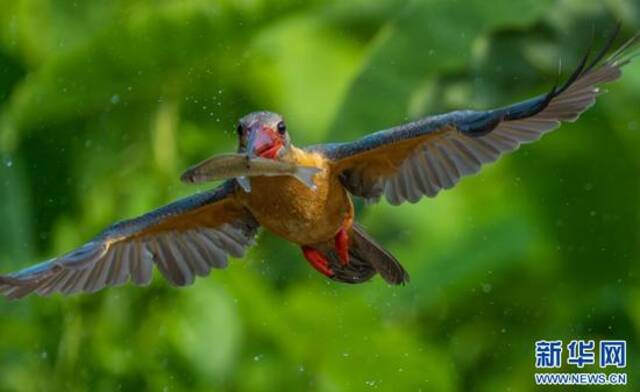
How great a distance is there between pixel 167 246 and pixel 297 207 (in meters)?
0.42

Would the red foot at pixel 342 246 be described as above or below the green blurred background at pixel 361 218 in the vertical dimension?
below

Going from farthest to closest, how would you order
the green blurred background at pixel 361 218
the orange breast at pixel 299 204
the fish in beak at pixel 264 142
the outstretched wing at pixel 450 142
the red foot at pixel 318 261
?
the green blurred background at pixel 361 218
the red foot at pixel 318 261
the orange breast at pixel 299 204
the outstretched wing at pixel 450 142
the fish in beak at pixel 264 142

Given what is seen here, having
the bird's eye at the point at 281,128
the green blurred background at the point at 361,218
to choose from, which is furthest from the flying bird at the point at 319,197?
the green blurred background at the point at 361,218

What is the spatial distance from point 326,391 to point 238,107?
0.73 meters

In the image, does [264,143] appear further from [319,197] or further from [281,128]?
[319,197]

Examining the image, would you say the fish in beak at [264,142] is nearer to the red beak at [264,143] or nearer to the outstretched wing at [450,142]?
the red beak at [264,143]

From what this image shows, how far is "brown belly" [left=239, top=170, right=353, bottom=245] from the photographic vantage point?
98.1 inches

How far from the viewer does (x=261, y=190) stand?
2.52 metres

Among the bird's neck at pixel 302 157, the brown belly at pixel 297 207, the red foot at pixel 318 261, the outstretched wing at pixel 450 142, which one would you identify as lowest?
the red foot at pixel 318 261

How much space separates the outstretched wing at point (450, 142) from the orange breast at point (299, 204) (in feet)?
0.16

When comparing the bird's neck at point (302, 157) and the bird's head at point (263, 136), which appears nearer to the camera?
the bird's head at point (263, 136)

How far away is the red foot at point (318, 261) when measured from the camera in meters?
2.61

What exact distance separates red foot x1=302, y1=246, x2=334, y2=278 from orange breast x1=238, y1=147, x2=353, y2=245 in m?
0.04

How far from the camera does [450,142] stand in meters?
2.62
